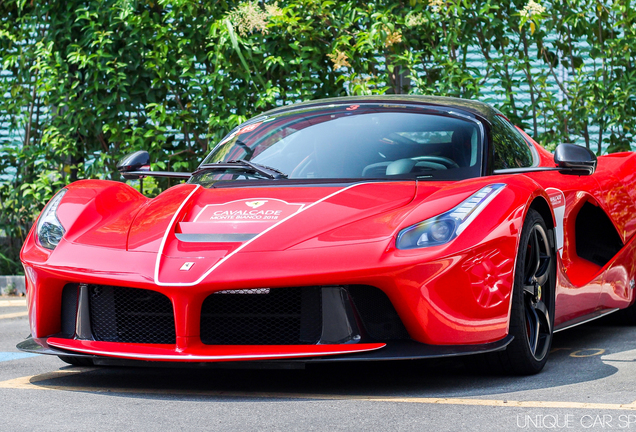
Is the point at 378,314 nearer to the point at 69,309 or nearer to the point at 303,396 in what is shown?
the point at 303,396

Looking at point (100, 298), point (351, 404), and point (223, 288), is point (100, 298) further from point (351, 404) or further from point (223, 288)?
point (351, 404)

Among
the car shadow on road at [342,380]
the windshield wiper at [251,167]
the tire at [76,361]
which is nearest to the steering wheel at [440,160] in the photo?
Result: the windshield wiper at [251,167]

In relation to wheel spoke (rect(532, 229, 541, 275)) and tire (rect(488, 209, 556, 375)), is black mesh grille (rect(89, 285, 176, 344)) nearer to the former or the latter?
tire (rect(488, 209, 556, 375))


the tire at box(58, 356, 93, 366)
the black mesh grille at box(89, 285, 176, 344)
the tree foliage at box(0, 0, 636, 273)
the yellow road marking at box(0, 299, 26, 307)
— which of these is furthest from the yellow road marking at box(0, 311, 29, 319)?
the black mesh grille at box(89, 285, 176, 344)

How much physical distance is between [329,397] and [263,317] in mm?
392

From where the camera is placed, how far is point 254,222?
3.63 metres

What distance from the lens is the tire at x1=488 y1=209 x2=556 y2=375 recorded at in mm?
3648

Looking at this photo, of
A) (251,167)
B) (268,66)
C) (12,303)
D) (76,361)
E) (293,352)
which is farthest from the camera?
(268,66)

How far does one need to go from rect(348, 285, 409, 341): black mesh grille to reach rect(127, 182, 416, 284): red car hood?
8.0 inches

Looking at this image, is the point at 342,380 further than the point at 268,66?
No

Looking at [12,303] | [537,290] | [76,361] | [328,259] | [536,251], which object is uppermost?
[328,259]

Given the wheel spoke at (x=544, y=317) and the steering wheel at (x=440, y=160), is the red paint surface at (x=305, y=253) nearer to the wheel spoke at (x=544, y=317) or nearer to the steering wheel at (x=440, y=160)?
the wheel spoke at (x=544, y=317)

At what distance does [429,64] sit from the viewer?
8.52 meters

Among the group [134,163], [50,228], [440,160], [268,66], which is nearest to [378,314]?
[440,160]
